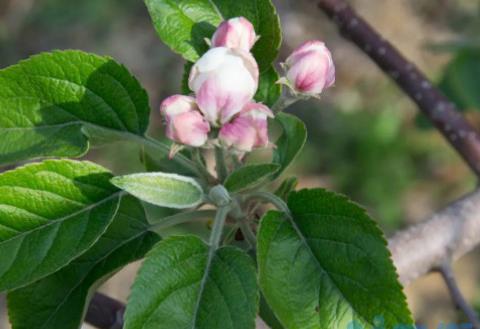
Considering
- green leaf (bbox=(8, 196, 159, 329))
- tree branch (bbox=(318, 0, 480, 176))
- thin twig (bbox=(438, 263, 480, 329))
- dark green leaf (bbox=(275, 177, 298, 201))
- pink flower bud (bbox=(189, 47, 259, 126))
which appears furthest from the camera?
tree branch (bbox=(318, 0, 480, 176))

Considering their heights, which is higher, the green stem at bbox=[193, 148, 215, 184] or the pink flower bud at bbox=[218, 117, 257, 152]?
the pink flower bud at bbox=[218, 117, 257, 152]

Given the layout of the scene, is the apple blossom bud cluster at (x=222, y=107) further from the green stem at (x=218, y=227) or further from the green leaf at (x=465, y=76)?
the green leaf at (x=465, y=76)

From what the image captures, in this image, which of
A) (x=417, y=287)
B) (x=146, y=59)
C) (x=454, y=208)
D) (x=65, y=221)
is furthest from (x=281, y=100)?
(x=146, y=59)

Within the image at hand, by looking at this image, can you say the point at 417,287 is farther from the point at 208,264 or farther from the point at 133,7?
the point at 208,264

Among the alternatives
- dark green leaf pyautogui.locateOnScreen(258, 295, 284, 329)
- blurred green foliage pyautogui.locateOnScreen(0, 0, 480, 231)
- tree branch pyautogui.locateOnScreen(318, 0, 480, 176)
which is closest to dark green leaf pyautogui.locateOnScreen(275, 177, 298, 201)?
dark green leaf pyautogui.locateOnScreen(258, 295, 284, 329)

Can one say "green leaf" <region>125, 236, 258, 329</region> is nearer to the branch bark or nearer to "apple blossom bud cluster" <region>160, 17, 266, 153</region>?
"apple blossom bud cluster" <region>160, 17, 266, 153</region>

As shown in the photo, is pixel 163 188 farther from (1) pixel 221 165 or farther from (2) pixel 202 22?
(2) pixel 202 22
